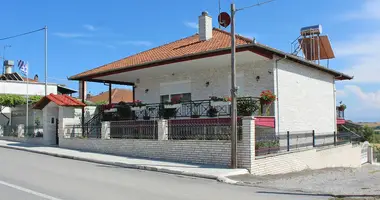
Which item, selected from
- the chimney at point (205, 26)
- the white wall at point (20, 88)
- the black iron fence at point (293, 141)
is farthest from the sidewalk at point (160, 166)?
the white wall at point (20, 88)

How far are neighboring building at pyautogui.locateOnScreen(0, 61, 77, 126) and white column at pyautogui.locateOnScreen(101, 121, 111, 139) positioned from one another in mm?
12660

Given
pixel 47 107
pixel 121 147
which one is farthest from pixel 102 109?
pixel 121 147

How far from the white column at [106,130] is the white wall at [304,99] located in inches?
319

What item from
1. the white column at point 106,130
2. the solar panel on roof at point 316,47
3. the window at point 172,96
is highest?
the solar panel on roof at point 316,47

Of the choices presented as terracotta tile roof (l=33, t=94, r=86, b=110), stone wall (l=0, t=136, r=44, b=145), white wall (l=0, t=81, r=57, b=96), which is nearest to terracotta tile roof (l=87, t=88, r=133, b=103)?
white wall (l=0, t=81, r=57, b=96)

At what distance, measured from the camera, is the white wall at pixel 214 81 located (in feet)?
58.2

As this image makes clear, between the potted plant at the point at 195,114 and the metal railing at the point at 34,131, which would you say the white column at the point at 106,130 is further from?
the metal railing at the point at 34,131

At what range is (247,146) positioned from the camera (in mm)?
13023

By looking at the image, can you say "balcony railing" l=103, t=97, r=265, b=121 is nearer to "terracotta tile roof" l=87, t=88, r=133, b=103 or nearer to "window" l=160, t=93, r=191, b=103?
"window" l=160, t=93, r=191, b=103

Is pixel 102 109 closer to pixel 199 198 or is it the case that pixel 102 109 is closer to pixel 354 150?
pixel 199 198

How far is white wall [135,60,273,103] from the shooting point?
17734 mm

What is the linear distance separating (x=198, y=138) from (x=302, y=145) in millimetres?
5750

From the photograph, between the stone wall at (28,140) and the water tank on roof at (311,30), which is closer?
the stone wall at (28,140)

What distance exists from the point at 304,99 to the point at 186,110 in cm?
651
